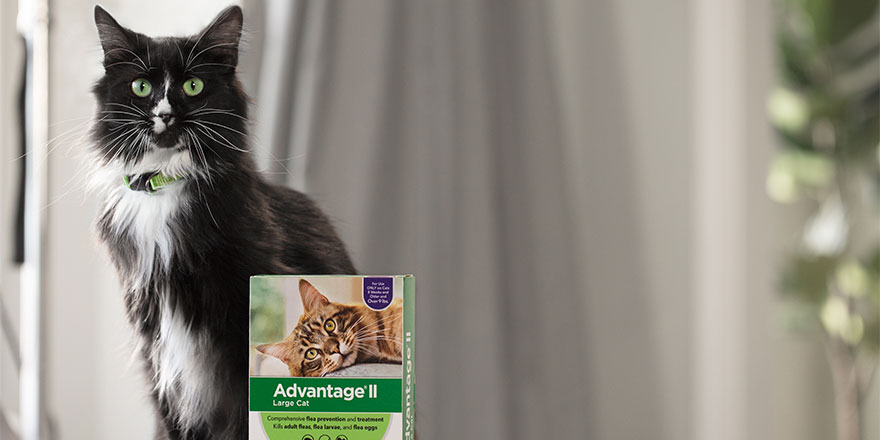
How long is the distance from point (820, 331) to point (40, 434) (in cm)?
158

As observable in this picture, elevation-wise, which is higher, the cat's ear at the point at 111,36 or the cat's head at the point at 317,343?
the cat's ear at the point at 111,36

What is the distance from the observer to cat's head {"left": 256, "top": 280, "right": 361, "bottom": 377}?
62 centimetres

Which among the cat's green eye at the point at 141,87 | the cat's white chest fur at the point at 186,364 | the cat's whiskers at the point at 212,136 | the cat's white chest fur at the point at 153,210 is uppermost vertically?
the cat's green eye at the point at 141,87

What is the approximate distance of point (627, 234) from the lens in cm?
107

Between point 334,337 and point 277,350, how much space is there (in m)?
0.05

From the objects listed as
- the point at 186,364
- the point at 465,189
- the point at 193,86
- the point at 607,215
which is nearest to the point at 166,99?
the point at 193,86

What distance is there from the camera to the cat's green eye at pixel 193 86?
66 centimetres

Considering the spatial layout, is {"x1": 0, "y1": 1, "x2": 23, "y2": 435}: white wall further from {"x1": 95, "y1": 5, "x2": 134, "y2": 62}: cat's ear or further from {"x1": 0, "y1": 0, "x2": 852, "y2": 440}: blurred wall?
{"x1": 95, "y1": 5, "x2": 134, "y2": 62}: cat's ear

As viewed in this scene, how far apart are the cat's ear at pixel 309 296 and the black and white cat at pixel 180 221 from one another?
72 millimetres

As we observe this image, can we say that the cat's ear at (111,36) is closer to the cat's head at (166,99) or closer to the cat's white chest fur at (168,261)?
the cat's head at (166,99)

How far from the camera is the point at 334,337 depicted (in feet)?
2.05

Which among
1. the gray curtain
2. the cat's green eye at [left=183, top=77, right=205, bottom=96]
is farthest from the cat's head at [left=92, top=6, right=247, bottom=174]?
the gray curtain

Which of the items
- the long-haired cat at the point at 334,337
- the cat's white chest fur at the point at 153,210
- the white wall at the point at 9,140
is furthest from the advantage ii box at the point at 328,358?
the white wall at the point at 9,140

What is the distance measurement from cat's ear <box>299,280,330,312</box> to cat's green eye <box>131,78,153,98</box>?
241mm
